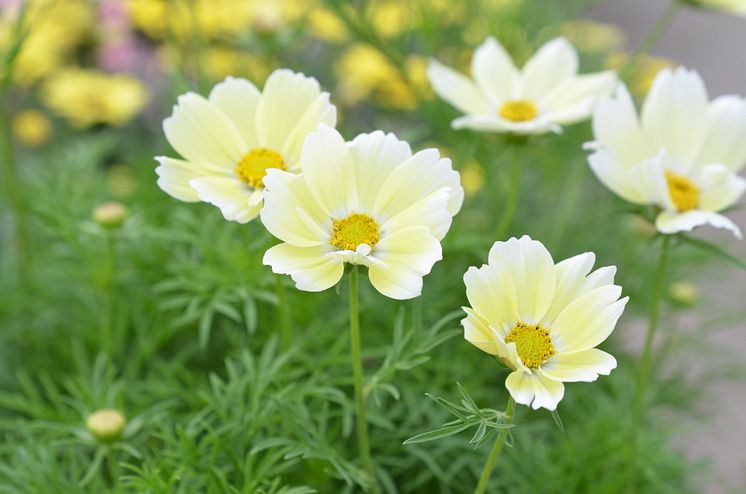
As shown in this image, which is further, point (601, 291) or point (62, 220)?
point (62, 220)

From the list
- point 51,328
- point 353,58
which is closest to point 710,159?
point 51,328

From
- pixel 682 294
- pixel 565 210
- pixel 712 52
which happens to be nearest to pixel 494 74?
pixel 565 210

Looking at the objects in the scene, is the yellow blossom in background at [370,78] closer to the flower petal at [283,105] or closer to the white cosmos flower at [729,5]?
the white cosmos flower at [729,5]

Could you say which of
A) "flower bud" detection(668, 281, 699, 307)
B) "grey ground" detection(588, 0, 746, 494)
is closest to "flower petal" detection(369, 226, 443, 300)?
"flower bud" detection(668, 281, 699, 307)

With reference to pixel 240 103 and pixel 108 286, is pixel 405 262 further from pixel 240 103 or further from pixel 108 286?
pixel 108 286

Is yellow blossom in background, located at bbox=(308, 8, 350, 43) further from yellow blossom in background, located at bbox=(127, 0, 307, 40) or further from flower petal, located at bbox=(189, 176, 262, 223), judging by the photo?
flower petal, located at bbox=(189, 176, 262, 223)

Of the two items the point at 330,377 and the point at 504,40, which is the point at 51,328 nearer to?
the point at 330,377
